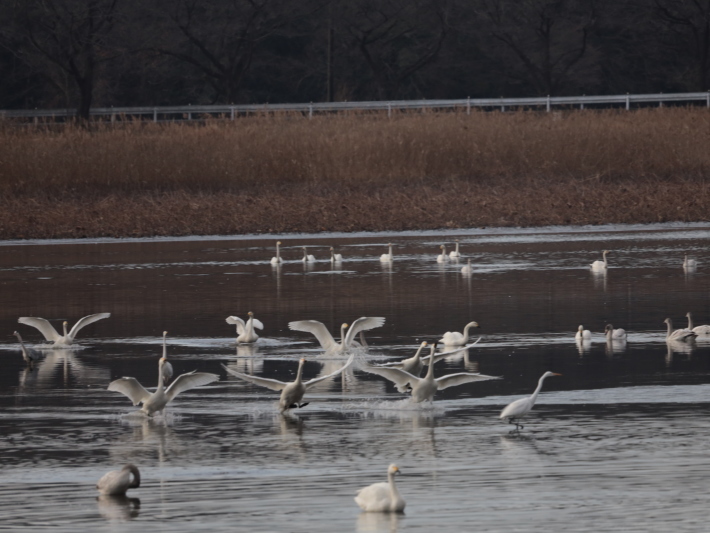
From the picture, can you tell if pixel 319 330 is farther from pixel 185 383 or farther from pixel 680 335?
pixel 680 335

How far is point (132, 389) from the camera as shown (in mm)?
10469

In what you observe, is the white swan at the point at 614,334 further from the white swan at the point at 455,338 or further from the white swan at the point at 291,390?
the white swan at the point at 291,390

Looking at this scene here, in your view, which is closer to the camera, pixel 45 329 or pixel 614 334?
pixel 614 334

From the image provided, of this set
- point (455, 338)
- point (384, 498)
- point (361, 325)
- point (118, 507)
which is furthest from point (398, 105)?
point (384, 498)

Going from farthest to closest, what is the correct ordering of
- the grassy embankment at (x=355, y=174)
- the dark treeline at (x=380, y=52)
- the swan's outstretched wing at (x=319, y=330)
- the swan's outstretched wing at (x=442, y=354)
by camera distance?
the dark treeline at (x=380, y=52) < the grassy embankment at (x=355, y=174) < the swan's outstretched wing at (x=319, y=330) < the swan's outstretched wing at (x=442, y=354)

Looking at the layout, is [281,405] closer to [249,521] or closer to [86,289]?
[249,521]

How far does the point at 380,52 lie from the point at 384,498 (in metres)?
55.1

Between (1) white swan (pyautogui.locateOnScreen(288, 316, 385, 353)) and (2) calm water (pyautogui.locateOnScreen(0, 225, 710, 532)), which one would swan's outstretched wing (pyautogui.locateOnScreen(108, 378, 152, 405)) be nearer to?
(2) calm water (pyautogui.locateOnScreen(0, 225, 710, 532))

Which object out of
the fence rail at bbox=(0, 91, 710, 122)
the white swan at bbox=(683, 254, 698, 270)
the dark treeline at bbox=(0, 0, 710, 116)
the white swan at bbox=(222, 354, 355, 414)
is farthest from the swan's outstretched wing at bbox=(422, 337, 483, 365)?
the dark treeline at bbox=(0, 0, 710, 116)

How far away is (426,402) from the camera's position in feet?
35.2

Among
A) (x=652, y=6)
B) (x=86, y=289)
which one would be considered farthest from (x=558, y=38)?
(x=86, y=289)

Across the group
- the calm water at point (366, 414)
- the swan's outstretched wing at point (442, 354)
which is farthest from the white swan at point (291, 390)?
the swan's outstretched wing at point (442, 354)

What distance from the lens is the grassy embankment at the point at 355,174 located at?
2741cm

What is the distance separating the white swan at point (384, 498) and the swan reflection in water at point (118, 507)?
1.28 metres
